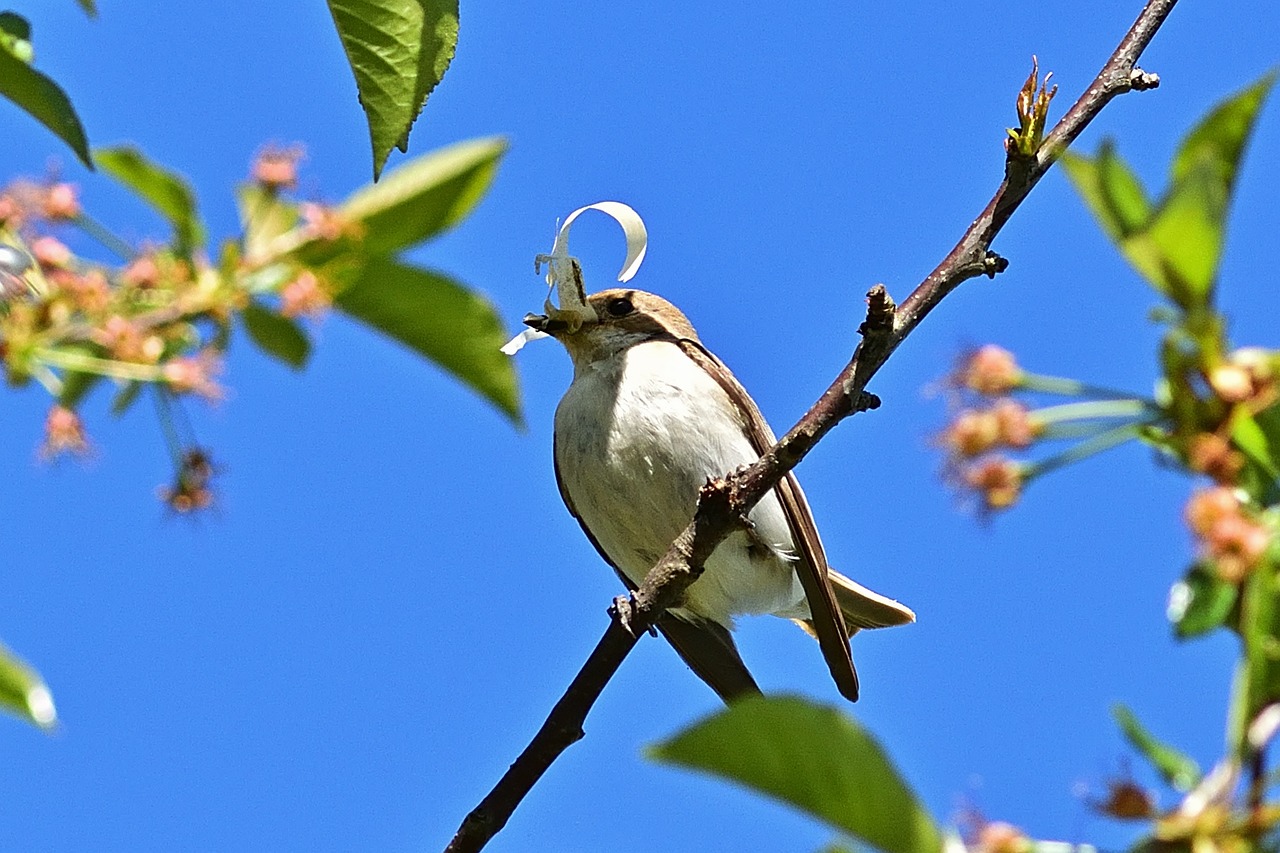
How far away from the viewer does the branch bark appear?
315cm

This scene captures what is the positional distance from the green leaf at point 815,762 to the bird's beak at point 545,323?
5889 mm

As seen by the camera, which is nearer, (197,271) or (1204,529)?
(1204,529)

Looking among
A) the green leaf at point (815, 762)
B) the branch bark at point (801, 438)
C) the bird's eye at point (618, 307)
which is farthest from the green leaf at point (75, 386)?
the bird's eye at point (618, 307)

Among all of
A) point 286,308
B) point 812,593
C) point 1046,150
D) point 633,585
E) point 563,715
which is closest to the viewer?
point 286,308

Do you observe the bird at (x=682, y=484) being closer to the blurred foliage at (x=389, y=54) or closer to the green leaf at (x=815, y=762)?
the blurred foliage at (x=389, y=54)

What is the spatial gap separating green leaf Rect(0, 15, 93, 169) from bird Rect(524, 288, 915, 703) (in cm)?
456

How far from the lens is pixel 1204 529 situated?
4.63 feet

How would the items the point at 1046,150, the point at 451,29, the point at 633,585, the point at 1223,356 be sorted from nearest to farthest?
the point at 1223,356 → the point at 451,29 → the point at 1046,150 → the point at 633,585

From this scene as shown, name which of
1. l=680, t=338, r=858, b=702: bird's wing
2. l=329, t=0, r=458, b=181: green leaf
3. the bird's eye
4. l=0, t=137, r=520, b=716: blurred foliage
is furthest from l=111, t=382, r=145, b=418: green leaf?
the bird's eye

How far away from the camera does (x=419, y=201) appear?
69.5 inches

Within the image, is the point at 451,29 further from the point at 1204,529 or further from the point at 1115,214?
the point at 1204,529

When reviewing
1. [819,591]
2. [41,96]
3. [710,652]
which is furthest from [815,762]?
[710,652]

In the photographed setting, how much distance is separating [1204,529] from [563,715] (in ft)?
10.7

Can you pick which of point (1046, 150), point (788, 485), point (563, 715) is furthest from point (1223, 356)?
point (788, 485)
